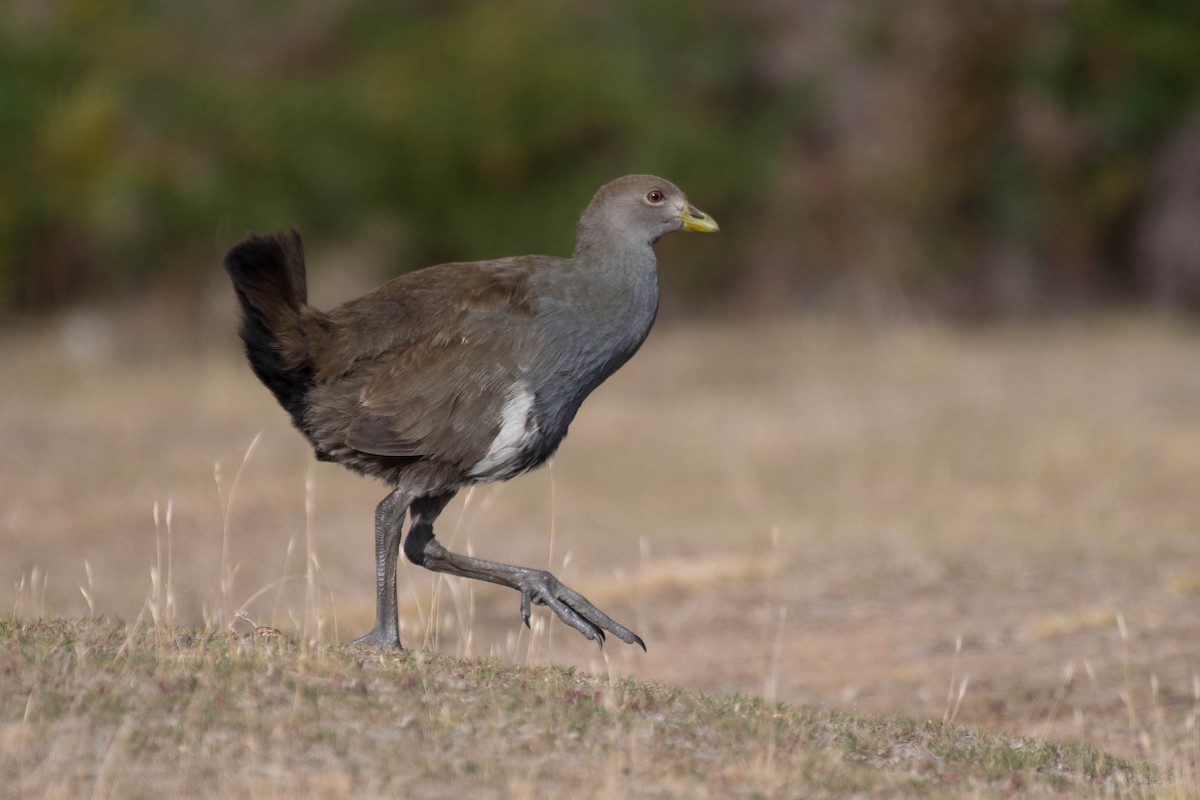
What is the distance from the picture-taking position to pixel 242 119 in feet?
73.6

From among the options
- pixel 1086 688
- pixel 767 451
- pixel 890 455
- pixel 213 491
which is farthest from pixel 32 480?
pixel 1086 688

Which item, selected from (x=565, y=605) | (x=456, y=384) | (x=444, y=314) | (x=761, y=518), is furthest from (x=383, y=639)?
(x=761, y=518)

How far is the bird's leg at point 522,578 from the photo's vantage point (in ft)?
23.0

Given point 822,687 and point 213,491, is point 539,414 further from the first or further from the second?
point 213,491

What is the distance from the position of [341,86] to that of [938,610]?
1543 centimetres

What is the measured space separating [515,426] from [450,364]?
16.3 inches

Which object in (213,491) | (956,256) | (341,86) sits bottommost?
(213,491)

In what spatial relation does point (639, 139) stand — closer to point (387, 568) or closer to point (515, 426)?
point (515, 426)

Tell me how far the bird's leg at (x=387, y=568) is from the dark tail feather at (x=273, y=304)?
0.65 meters

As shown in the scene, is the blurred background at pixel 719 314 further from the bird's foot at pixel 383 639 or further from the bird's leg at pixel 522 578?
the bird's foot at pixel 383 639

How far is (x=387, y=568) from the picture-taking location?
7016mm

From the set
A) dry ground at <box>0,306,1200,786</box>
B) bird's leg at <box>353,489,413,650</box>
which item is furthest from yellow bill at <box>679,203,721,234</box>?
bird's leg at <box>353,489,413,650</box>

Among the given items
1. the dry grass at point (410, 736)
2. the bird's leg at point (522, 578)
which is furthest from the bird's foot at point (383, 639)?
the bird's leg at point (522, 578)

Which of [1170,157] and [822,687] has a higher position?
[1170,157]
